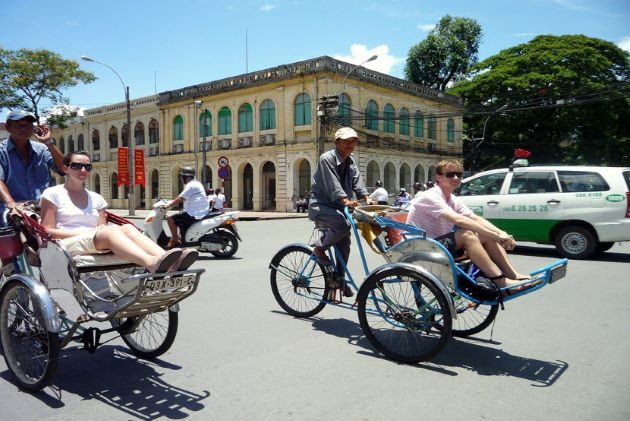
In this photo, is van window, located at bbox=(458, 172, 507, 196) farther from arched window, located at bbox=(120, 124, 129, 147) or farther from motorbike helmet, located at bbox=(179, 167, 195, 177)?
arched window, located at bbox=(120, 124, 129, 147)

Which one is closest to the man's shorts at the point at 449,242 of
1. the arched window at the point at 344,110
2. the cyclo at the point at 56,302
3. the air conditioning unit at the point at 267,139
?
the cyclo at the point at 56,302

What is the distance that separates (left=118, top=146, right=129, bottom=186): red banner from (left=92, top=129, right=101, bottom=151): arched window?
15485 mm

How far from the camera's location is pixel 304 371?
3.74 meters

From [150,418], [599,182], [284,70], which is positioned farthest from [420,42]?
[150,418]

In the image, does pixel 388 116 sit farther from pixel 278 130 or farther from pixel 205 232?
pixel 205 232

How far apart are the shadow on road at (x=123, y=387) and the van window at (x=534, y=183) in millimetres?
8304

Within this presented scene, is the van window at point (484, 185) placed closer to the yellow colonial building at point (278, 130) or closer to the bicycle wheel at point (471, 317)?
the bicycle wheel at point (471, 317)

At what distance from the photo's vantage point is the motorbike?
961 cm

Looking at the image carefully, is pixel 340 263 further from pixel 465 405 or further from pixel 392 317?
pixel 465 405

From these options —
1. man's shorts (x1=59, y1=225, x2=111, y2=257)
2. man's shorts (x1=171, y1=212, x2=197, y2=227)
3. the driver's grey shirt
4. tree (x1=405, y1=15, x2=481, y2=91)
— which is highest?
tree (x1=405, y1=15, x2=481, y2=91)

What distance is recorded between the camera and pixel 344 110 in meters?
30.0

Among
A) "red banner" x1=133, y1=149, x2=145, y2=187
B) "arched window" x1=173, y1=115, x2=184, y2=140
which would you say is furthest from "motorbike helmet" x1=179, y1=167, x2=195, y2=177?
"arched window" x1=173, y1=115, x2=184, y2=140

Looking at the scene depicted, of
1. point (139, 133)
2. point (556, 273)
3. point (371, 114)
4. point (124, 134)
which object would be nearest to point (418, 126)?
point (371, 114)

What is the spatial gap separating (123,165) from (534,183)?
25526 millimetres
